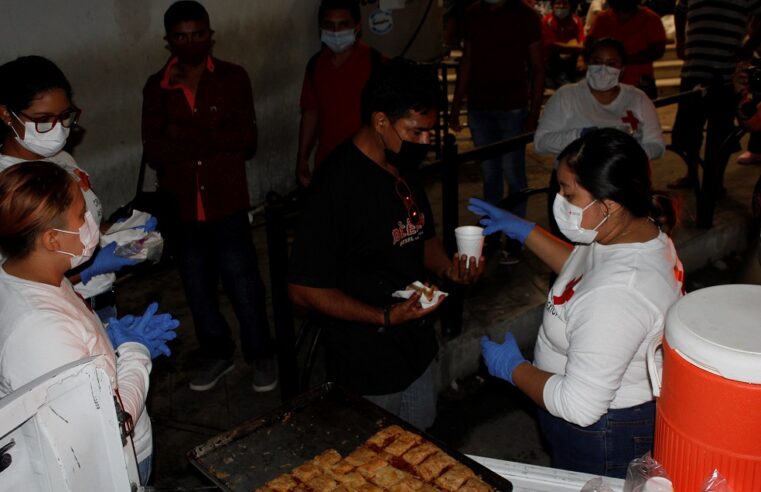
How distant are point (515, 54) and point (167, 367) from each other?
387 cm

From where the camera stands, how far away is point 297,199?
4113 millimetres

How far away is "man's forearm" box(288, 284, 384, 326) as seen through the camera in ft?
9.94

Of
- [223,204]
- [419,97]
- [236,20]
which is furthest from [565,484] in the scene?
[236,20]

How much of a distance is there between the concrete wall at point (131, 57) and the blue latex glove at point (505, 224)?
3629 millimetres

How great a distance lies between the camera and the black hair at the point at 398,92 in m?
2.96

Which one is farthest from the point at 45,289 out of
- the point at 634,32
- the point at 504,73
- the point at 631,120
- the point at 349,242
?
the point at 634,32

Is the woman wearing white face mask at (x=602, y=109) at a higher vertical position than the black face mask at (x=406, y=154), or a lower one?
lower

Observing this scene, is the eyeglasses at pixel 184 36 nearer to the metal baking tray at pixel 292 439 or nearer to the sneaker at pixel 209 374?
the sneaker at pixel 209 374

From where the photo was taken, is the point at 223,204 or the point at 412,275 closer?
the point at 412,275

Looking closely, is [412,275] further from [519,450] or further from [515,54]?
[515,54]

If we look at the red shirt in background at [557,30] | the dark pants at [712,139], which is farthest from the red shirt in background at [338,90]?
the red shirt in background at [557,30]

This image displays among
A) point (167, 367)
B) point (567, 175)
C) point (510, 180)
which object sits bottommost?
point (167, 367)

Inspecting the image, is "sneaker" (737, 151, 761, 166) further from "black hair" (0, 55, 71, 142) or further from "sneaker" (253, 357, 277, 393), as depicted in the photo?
"black hair" (0, 55, 71, 142)

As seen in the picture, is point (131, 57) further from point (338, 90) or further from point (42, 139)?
point (42, 139)
